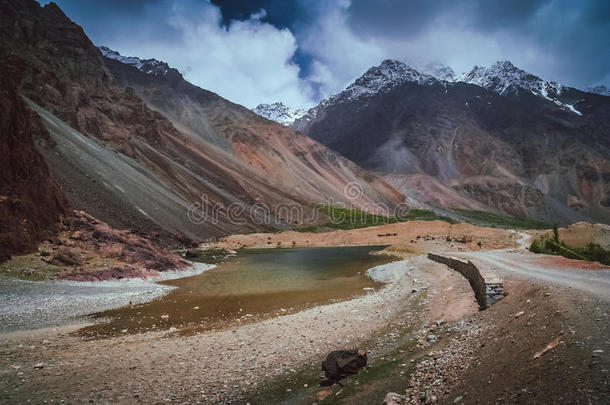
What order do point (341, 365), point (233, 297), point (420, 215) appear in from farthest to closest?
point (420, 215) → point (233, 297) → point (341, 365)


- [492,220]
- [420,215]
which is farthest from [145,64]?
[492,220]

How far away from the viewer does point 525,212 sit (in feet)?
586

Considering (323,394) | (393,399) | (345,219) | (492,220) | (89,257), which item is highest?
(492,220)

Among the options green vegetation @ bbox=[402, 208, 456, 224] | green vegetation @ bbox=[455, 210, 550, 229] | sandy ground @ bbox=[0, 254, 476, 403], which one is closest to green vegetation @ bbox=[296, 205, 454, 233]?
green vegetation @ bbox=[402, 208, 456, 224]

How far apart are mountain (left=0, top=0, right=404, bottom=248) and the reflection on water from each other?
68.6 feet

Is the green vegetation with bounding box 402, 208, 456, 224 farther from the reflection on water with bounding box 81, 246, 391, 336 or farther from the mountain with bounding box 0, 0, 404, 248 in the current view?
the reflection on water with bounding box 81, 246, 391, 336

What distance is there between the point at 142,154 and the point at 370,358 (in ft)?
246

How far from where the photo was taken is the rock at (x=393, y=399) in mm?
6551

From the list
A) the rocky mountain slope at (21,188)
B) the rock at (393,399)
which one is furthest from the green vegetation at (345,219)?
the rock at (393,399)

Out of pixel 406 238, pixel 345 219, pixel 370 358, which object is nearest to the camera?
pixel 370 358

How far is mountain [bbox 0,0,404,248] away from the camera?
46178 millimetres

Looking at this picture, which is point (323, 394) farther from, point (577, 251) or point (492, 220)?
point (492, 220)

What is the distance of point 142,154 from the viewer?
241 feet

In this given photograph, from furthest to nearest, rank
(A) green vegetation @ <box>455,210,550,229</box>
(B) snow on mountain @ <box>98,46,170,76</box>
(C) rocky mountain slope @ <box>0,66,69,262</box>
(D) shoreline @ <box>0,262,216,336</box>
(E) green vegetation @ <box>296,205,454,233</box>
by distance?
1. (B) snow on mountain @ <box>98,46,170,76</box>
2. (A) green vegetation @ <box>455,210,550,229</box>
3. (E) green vegetation @ <box>296,205,454,233</box>
4. (C) rocky mountain slope @ <box>0,66,69,262</box>
5. (D) shoreline @ <box>0,262,216,336</box>
